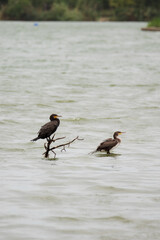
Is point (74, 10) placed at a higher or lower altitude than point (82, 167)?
lower

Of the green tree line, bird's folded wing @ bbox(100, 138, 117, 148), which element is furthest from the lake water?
the green tree line

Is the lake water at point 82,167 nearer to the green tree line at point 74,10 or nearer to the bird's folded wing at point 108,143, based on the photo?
the bird's folded wing at point 108,143

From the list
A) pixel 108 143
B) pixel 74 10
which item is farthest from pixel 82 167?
pixel 74 10

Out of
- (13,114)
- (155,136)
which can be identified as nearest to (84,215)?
(155,136)

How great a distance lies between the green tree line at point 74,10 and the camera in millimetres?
140125

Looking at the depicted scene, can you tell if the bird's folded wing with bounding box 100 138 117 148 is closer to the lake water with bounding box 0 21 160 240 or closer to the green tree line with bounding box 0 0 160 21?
the lake water with bounding box 0 21 160 240

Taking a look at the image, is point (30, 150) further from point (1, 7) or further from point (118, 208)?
point (1, 7)

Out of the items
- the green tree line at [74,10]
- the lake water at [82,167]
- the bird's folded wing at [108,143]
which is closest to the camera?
the lake water at [82,167]

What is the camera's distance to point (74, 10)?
14388cm

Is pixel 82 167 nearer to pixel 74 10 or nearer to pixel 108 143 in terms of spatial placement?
pixel 108 143

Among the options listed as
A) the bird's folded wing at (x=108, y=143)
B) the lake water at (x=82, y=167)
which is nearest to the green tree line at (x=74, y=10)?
the lake water at (x=82, y=167)

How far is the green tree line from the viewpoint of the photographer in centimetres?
14012

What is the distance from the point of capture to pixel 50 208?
8.09 m

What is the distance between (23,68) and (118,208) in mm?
27045
